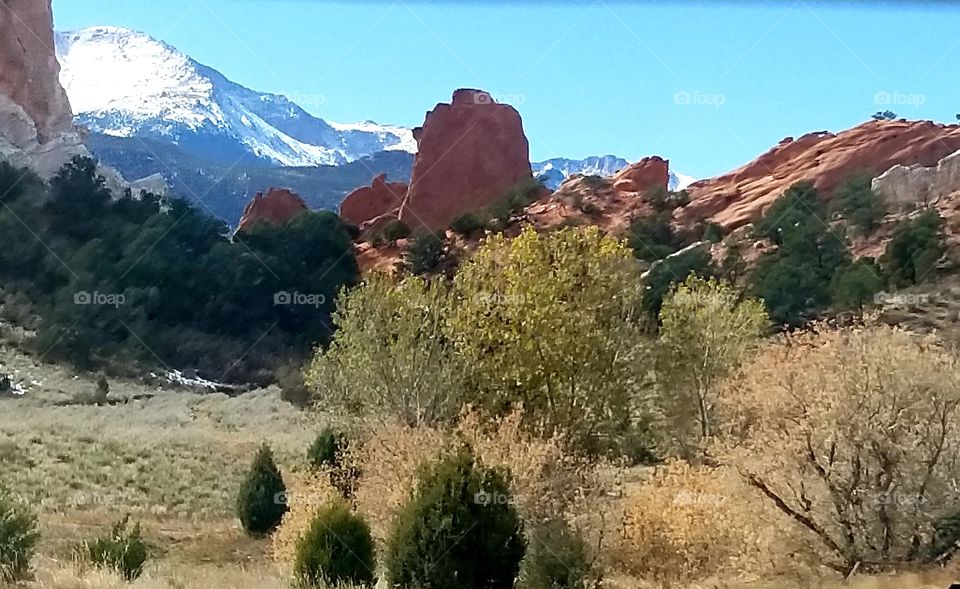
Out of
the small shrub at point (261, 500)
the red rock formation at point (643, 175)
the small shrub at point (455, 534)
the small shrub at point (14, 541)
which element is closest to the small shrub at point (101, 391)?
the small shrub at point (261, 500)

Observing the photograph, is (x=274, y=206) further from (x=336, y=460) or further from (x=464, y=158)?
(x=336, y=460)

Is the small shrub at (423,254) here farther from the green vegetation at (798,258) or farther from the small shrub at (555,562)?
the small shrub at (555,562)

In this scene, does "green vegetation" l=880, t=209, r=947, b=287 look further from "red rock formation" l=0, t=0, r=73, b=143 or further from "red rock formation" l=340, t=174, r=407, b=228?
"red rock formation" l=0, t=0, r=73, b=143

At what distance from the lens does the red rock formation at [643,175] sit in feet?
185

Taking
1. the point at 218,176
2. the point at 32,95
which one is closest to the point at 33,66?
the point at 32,95

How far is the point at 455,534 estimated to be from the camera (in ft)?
26.3

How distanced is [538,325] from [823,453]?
5171 millimetres

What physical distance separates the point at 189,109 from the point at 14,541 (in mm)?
151369

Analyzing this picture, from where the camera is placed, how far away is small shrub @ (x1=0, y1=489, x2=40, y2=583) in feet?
→ 23.2

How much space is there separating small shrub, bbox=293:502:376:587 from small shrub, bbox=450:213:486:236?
133 ft

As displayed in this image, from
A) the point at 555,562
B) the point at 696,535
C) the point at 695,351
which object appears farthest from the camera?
the point at 695,351

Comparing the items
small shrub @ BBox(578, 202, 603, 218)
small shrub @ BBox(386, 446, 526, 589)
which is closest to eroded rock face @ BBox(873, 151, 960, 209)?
small shrub @ BBox(578, 202, 603, 218)

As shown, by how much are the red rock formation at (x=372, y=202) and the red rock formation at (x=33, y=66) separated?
18.2 meters

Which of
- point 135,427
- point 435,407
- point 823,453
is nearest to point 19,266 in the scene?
point 135,427
